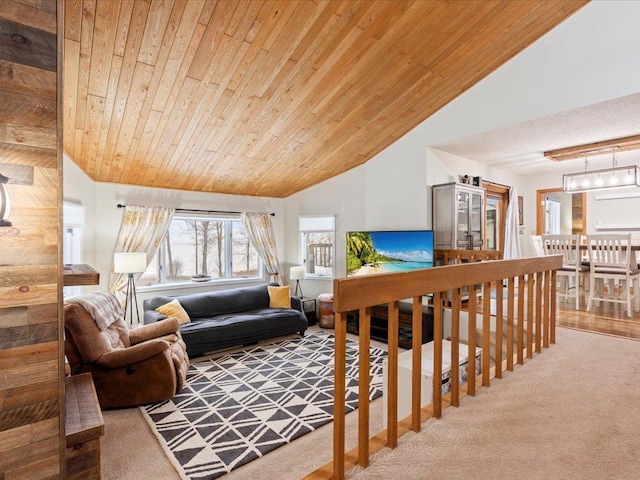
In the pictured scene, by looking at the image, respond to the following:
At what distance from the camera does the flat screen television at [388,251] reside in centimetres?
481

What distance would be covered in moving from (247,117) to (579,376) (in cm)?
372

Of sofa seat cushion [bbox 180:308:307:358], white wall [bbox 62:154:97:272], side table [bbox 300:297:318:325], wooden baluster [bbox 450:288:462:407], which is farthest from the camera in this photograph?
side table [bbox 300:297:318:325]

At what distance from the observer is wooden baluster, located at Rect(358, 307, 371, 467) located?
1.39 metres

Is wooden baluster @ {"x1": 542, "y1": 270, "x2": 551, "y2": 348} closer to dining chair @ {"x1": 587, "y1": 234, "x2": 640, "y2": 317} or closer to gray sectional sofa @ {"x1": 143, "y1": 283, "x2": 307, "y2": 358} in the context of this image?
dining chair @ {"x1": 587, "y1": 234, "x2": 640, "y2": 317}

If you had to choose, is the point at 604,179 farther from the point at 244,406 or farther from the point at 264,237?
the point at 244,406

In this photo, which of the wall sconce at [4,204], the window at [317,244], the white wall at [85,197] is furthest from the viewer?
the window at [317,244]

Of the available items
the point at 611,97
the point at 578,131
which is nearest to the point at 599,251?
the point at 578,131

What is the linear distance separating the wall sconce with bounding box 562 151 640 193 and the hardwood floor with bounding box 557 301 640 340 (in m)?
1.67

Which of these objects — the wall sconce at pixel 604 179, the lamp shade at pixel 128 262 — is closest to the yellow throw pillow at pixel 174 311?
the lamp shade at pixel 128 262

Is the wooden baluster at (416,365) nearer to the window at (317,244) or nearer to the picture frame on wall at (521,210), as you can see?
the window at (317,244)

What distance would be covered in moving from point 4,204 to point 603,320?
5379mm

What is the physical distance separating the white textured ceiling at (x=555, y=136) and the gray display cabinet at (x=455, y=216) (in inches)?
22.6

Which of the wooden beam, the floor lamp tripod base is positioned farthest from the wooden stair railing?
the floor lamp tripod base

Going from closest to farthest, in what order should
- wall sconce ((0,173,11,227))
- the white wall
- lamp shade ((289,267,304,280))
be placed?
1. wall sconce ((0,173,11,227))
2. the white wall
3. lamp shade ((289,267,304,280))
